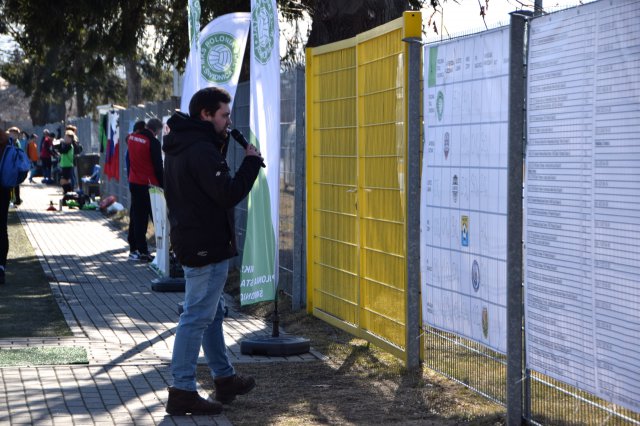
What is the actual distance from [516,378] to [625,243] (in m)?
1.40

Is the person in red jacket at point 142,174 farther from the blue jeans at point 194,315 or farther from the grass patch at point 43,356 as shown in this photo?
the blue jeans at point 194,315

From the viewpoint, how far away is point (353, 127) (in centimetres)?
969

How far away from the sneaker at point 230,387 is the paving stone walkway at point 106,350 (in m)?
0.36

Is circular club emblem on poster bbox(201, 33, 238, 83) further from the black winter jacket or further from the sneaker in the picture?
the sneaker

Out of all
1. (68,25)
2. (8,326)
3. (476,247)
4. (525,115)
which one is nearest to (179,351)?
(476,247)

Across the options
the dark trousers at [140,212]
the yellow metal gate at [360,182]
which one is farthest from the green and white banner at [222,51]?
the dark trousers at [140,212]

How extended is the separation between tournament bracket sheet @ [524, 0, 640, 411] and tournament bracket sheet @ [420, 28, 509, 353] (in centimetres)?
44

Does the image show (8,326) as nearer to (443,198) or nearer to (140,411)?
(140,411)

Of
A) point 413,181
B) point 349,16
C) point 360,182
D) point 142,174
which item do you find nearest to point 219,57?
point 360,182

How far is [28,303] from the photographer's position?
12406 mm

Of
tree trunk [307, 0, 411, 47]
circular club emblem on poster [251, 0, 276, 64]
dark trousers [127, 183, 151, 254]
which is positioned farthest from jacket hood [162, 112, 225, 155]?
dark trousers [127, 183, 151, 254]

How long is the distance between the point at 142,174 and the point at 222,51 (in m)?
6.34

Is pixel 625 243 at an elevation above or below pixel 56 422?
above

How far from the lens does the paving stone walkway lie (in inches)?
281
